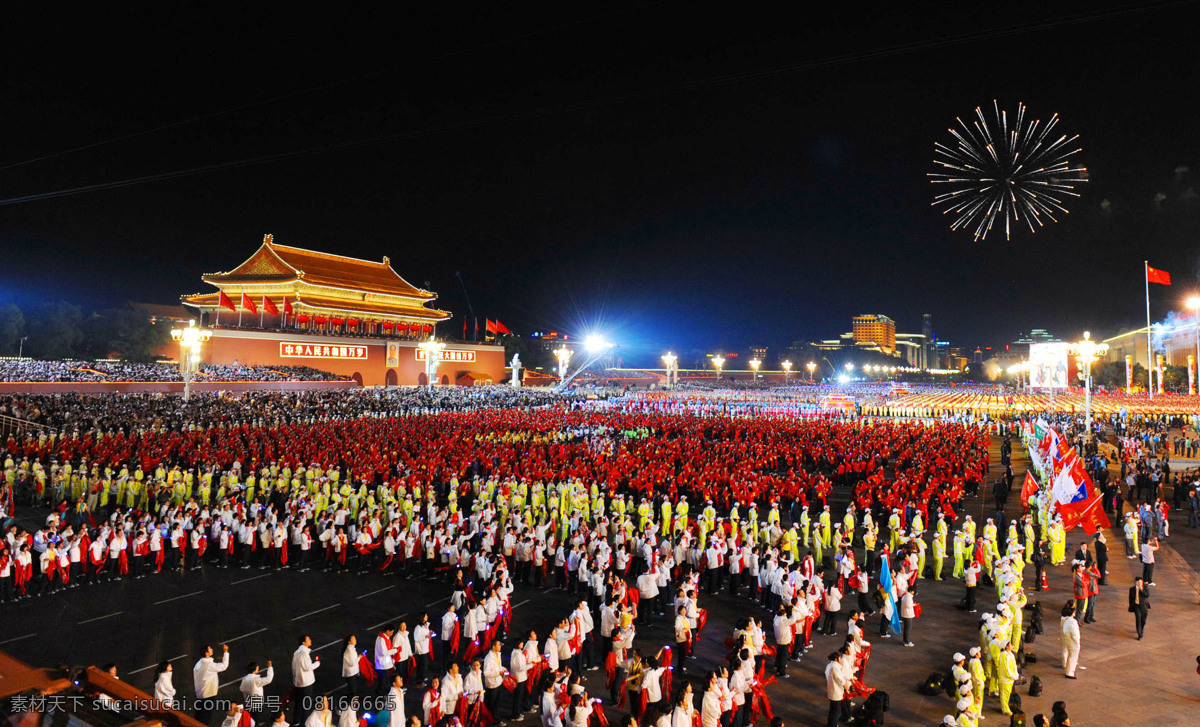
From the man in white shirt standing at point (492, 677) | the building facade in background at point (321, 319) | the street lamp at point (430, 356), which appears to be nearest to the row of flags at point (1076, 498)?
the man in white shirt standing at point (492, 677)

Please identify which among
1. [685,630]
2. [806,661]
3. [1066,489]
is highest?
[1066,489]

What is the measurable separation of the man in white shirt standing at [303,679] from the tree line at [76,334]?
47933mm

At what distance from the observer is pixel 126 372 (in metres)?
35.5

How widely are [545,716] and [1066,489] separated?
10.8m

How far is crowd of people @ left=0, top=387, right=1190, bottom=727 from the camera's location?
6793 millimetres

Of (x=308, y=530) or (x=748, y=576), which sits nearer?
(x=748, y=576)

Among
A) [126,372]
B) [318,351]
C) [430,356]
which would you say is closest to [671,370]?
[430,356]

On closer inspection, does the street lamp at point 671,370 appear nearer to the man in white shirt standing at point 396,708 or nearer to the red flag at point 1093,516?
the red flag at point 1093,516

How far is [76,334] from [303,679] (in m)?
49.7

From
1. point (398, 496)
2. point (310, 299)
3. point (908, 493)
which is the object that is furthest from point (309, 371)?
point (908, 493)

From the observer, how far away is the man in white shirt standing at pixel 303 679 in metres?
6.45

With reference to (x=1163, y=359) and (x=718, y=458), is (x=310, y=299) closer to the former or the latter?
(x=718, y=458)

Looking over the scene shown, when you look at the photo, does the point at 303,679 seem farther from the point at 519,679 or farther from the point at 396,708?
the point at 519,679

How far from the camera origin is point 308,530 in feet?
40.2
